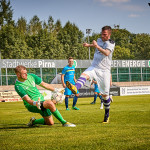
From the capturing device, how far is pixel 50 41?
55.4m

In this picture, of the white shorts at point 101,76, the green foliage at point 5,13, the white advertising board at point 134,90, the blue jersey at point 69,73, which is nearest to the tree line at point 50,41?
the green foliage at point 5,13

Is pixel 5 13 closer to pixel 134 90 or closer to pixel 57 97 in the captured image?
pixel 134 90

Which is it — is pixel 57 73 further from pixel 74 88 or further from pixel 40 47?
pixel 74 88

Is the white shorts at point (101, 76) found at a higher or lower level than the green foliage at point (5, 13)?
lower

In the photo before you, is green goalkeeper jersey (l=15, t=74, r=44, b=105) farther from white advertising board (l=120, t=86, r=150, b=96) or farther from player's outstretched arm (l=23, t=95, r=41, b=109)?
white advertising board (l=120, t=86, r=150, b=96)

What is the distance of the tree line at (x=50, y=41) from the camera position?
50.3m

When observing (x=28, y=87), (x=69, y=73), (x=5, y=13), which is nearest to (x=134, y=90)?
(x=69, y=73)

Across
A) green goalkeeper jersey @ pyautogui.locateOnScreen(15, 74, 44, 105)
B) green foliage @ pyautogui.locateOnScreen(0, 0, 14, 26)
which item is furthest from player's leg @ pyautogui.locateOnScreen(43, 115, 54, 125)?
green foliage @ pyautogui.locateOnScreen(0, 0, 14, 26)

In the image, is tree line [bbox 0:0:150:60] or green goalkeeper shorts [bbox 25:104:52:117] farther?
tree line [bbox 0:0:150:60]

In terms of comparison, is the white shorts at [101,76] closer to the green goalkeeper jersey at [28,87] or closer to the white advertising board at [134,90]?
the green goalkeeper jersey at [28,87]

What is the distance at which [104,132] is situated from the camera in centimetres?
688

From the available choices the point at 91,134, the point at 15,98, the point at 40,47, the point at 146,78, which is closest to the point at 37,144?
the point at 91,134

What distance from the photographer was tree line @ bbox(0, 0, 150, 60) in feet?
165

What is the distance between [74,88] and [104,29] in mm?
1779
